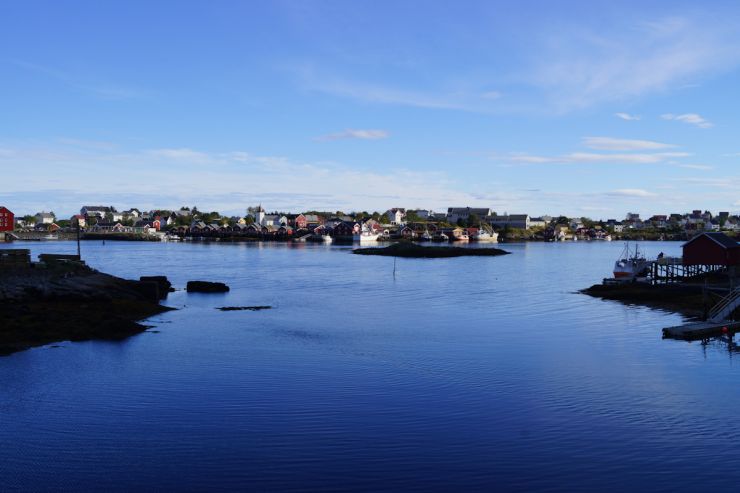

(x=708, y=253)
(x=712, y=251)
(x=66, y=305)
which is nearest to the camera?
(x=66, y=305)

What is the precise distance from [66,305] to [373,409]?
2485 cm

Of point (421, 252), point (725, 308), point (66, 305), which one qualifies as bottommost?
point (725, 308)

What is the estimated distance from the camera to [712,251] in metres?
52.5

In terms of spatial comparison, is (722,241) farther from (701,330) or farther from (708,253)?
(701,330)

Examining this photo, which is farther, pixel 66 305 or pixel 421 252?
pixel 421 252

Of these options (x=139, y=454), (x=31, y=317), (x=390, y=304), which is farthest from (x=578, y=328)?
(x=31, y=317)

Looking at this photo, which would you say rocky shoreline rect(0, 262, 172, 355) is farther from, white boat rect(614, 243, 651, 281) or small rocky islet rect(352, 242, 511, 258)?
small rocky islet rect(352, 242, 511, 258)

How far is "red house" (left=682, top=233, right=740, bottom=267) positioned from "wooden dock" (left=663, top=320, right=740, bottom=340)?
1915 centimetres

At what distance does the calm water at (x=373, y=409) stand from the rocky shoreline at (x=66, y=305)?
2048mm

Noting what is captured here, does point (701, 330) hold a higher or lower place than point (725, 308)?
lower

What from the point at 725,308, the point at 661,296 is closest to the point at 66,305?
the point at 725,308

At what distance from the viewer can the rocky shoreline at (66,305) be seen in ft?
98.9

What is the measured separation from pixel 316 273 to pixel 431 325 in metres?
43.9

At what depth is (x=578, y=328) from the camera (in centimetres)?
3709
